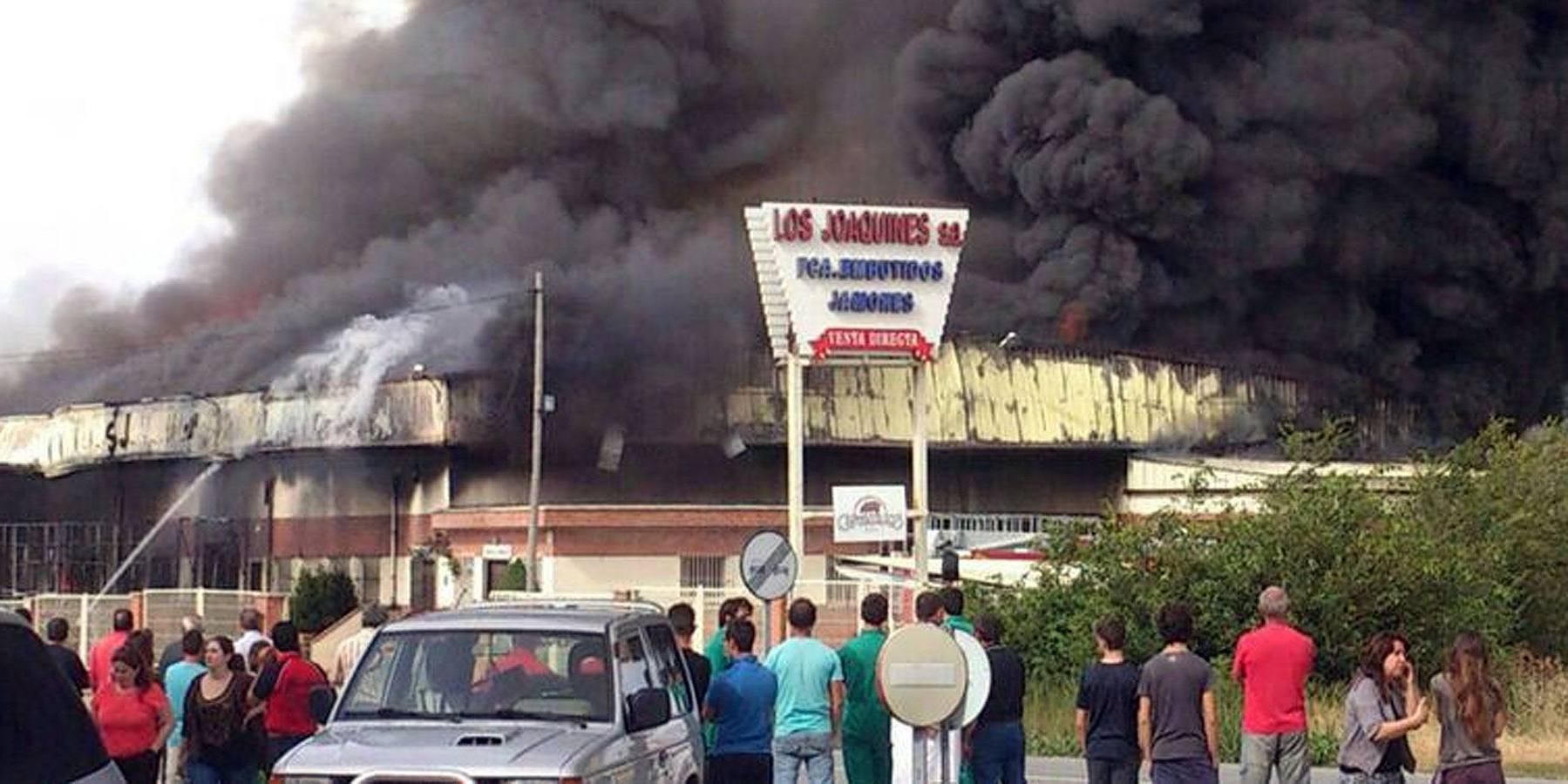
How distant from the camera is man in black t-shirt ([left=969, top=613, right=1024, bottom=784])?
16219 millimetres

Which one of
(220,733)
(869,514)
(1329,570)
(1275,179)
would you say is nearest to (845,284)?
(869,514)

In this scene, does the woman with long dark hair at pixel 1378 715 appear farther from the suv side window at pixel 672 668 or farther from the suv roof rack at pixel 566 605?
the suv roof rack at pixel 566 605

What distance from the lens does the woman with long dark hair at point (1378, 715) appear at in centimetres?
1402

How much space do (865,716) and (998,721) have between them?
951 mm

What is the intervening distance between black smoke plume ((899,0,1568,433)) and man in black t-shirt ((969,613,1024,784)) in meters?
42.1

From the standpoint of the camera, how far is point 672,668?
15.0m

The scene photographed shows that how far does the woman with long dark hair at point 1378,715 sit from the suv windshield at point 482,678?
4.31m

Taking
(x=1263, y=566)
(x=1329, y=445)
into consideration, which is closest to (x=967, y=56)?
(x=1329, y=445)

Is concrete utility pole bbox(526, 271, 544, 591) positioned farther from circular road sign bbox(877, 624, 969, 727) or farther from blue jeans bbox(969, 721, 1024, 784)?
circular road sign bbox(877, 624, 969, 727)

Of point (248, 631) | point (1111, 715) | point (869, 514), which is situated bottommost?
point (1111, 715)

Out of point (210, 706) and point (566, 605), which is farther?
point (210, 706)

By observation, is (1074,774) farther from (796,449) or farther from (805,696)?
(805,696)

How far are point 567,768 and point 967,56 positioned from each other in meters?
51.0

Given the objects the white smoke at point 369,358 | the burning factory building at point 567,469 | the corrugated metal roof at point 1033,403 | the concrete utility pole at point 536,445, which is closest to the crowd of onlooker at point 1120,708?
the concrete utility pole at point 536,445
